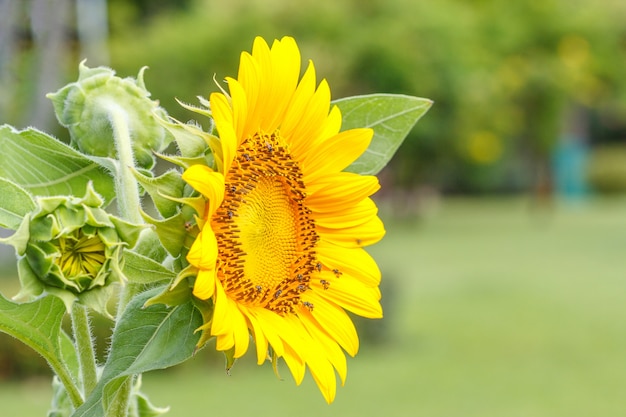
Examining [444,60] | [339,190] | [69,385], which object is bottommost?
[69,385]

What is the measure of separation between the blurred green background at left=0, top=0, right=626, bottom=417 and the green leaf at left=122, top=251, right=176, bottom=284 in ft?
0.41

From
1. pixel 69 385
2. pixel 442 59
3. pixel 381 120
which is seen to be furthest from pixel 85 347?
pixel 442 59

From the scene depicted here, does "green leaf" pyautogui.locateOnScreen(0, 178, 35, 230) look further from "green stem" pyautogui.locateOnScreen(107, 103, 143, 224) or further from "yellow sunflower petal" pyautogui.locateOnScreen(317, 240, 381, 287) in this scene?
"yellow sunflower petal" pyautogui.locateOnScreen(317, 240, 381, 287)

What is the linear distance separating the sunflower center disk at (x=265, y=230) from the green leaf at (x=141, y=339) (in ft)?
0.12

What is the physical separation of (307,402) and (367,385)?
473mm

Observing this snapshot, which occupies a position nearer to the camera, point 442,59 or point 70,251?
point 70,251

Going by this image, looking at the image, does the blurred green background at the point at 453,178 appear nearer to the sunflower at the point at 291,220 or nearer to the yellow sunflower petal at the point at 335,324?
the sunflower at the point at 291,220

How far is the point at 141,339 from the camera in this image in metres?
0.53

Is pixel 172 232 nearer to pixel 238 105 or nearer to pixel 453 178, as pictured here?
pixel 238 105

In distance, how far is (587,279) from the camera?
31.4 ft

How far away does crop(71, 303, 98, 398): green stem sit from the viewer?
1.80ft

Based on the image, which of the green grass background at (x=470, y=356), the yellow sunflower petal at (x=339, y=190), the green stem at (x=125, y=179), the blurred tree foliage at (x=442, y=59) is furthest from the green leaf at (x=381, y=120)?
the blurred tree foliage at (x=442, y=59)

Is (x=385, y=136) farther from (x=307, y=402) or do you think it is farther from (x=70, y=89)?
(x=307, y=402)

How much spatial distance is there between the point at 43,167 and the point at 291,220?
164 mm
